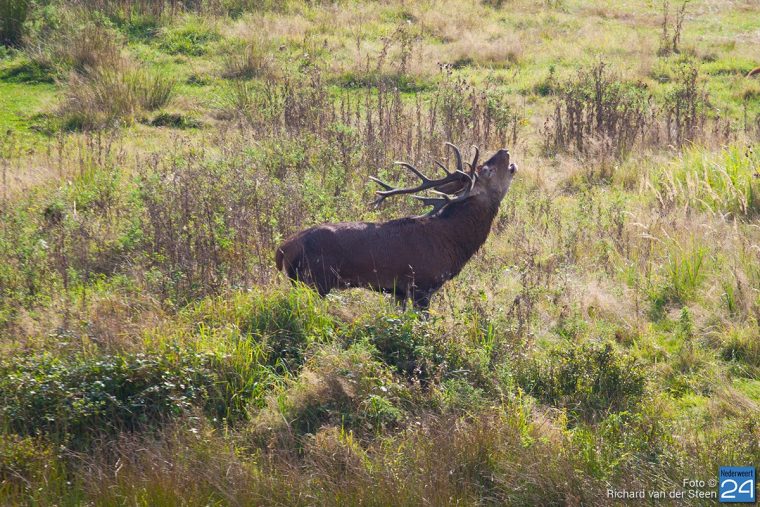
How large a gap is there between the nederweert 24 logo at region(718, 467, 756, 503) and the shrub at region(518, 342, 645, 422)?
3.40 ft

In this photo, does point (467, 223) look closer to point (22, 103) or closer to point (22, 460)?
point (22, 460)

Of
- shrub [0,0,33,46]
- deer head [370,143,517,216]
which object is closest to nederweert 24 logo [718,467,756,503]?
deer head [370,143,517,216]

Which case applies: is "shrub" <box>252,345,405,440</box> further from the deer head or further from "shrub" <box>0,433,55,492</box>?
the deer head

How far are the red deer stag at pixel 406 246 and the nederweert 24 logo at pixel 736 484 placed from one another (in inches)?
109

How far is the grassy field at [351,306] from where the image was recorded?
5.62 m

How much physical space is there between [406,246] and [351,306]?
73 cm

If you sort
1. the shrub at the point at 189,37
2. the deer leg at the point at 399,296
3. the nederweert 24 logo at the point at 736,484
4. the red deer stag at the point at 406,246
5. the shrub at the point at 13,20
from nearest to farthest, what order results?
the nederweert 24 logo at the point at 736,484, the red deer stag at the point at 406,246, the deer leg at the point at 399,296, the shrub at the point at 13,20, the shrub at the point at 189,37

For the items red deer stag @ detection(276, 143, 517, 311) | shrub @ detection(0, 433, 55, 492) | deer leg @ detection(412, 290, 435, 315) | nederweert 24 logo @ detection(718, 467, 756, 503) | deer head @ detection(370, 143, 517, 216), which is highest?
deer head @ detection(370, 143, 517, 216)

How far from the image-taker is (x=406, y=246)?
7.41 meters

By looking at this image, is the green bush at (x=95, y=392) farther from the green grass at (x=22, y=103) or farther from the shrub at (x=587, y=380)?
the green grass at (x=22, y=103)

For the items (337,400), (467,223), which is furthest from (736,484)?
(467,223)

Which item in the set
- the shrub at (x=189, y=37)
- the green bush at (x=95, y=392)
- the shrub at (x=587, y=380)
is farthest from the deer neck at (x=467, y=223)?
the shrub at (x=189, y=37)

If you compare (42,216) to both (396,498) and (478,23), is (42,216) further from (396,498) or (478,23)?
(478,23)

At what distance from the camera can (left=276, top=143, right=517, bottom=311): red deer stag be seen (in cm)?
715
